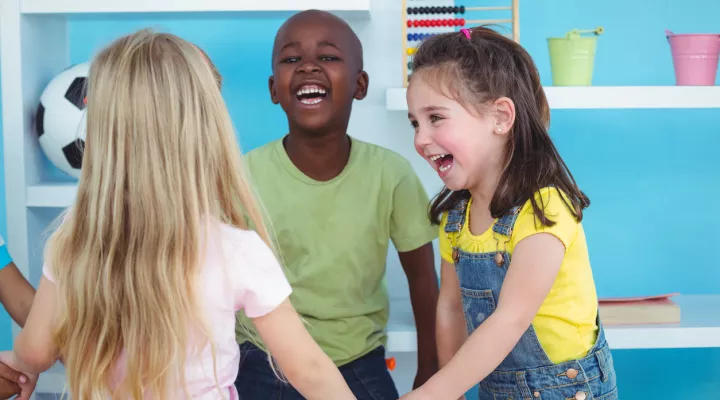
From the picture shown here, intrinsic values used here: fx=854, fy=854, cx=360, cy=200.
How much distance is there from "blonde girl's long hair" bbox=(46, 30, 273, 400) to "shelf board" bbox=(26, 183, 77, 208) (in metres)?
0.78

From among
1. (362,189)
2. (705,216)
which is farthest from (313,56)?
(705,216)

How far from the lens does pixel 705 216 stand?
2215mm

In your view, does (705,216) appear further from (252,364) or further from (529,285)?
(252,364)

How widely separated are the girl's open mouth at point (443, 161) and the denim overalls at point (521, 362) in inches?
4.9

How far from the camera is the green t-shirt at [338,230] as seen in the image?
1.68 meters

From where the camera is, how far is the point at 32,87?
1.92m

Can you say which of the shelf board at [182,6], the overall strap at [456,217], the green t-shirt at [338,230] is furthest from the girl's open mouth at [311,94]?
the overall strap at [456,217]

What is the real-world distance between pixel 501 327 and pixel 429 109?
1.22ft

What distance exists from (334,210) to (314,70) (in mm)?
278

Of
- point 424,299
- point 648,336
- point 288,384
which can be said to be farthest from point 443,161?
point 648,336

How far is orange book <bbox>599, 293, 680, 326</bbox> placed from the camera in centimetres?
179

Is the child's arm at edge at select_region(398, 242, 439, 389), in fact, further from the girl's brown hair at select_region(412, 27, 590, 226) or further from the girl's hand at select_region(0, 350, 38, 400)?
the girl's hand at select_region(0, 350, 38, 400)

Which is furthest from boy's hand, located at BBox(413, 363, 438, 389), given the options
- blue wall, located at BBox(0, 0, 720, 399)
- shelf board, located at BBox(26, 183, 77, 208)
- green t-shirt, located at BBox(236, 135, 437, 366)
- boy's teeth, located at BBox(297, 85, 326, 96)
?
shelf board, located at BBox(26, 183, 77, 208)

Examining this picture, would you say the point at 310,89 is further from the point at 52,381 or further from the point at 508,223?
the point at 52,381
